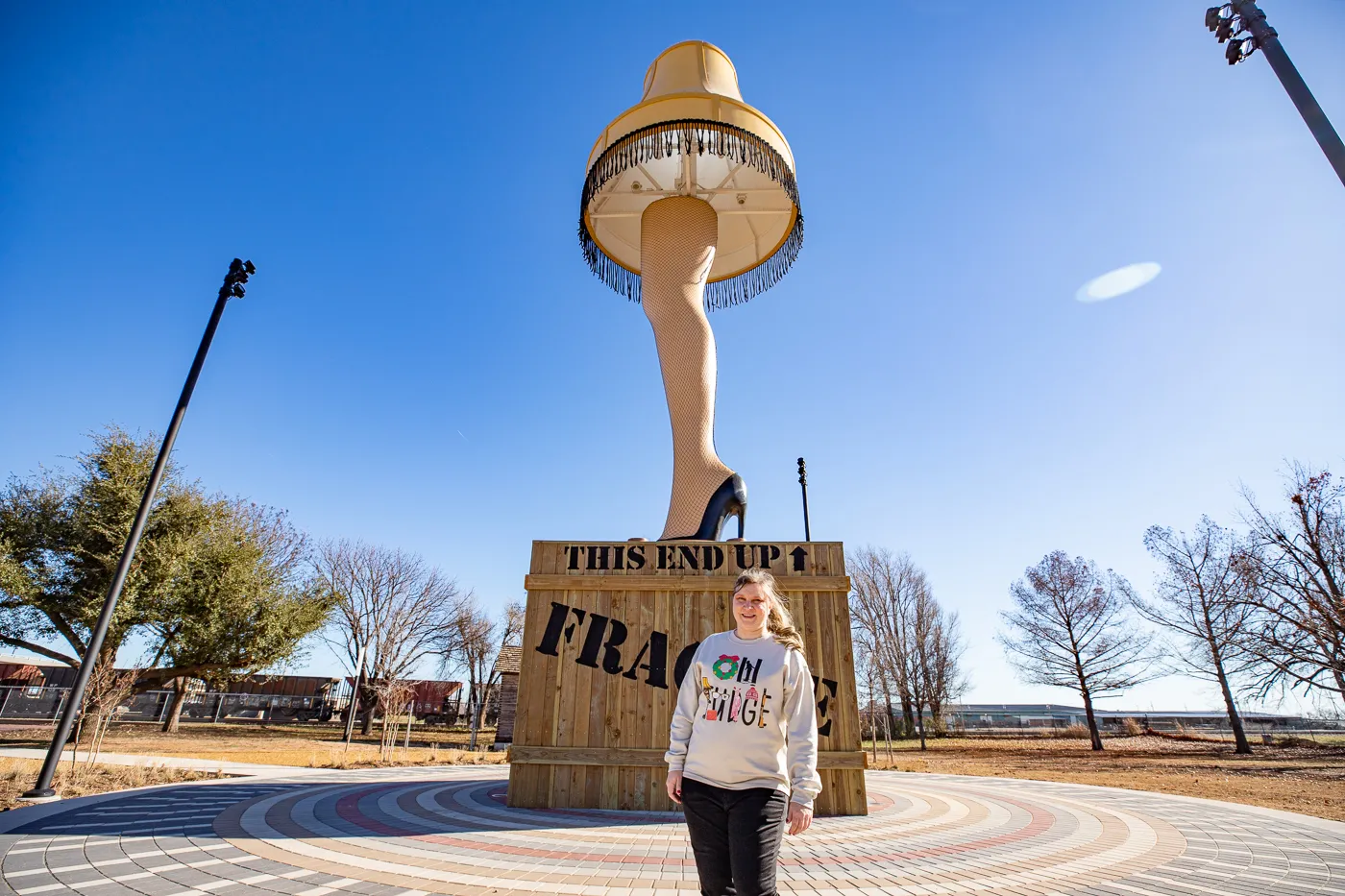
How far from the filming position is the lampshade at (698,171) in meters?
8.23

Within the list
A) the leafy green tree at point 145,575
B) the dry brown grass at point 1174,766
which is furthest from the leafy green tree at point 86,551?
the dry brown grass at point 1174,766

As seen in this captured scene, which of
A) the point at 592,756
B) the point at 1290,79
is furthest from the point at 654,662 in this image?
the point at 1290,79

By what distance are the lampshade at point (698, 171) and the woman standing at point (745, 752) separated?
7330mm

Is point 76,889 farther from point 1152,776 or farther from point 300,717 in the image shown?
point 300,717

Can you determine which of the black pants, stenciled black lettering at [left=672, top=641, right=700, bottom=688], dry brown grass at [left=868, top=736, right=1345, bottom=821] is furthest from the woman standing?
dry brown grass at [left=868, top=736, right=1345, bottom=821]

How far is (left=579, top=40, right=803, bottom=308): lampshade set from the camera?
8227mm

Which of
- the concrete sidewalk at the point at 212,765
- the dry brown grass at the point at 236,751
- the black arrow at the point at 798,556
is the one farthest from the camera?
the dry brown grass at the point at 236,751

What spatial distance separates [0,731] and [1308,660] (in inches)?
1450

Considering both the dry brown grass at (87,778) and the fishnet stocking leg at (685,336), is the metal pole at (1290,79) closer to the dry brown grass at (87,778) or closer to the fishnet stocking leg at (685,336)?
the fishnet stocking leg at (685,336)

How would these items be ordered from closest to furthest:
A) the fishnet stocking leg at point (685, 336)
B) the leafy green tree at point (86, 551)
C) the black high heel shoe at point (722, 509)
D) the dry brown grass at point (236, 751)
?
1. the black high heel shoe at point (722, 509)
2. the fishnet stocking leg at point (685, 336)
3. the dry brown grass at point (236, 751)
4. the leafy green tree at point (86, 551)

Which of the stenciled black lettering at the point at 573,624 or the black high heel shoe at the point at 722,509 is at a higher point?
the black high heel shoe at the point at 722,509

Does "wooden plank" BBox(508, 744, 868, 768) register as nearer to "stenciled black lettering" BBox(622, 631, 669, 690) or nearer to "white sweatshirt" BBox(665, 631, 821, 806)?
"stenciled black lettering" BBox(622, 631, 669, 690)

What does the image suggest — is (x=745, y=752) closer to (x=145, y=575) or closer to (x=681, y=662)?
(x=681, y=662)

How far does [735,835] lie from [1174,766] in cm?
1876
